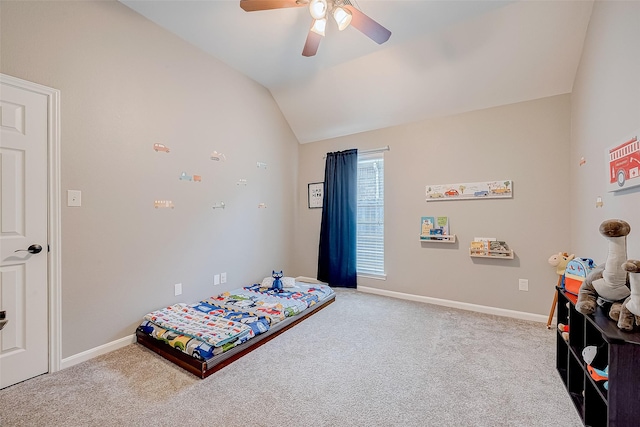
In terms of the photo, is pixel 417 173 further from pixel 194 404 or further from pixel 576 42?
pixel 194 404

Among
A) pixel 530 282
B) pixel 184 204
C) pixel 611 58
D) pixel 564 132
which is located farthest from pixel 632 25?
pixel 184 204

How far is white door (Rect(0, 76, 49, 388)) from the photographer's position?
1.77 meters

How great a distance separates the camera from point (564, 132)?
2742 mm

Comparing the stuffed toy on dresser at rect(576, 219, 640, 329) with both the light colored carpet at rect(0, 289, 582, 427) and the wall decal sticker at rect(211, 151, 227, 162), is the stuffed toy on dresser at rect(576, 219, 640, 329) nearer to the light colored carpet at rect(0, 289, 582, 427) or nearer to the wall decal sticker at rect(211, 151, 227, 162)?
the light colored carpet at rect(0, 289, 582, 427)

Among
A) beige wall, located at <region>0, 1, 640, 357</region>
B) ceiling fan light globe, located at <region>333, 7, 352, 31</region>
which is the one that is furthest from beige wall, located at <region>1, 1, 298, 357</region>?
ceiling fan light globe, located at <region>333, 7, 352, 31</region>

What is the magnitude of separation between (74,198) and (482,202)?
3.93 meters

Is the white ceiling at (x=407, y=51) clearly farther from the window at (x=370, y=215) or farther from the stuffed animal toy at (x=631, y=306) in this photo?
the stuffed animal toy at (x=631, y=306)

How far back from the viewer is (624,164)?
1601mm

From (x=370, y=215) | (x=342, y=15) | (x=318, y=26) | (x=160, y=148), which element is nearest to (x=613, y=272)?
(x=342, y=15)

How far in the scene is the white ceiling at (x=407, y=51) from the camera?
233 cm

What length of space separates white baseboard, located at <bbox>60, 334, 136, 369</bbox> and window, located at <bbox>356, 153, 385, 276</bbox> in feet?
9.33

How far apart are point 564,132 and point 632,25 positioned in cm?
139

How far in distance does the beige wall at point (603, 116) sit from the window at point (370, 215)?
204 centimetres

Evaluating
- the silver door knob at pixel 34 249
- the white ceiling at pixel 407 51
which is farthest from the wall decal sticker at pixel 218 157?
the silver door knob at pixel 34 249
